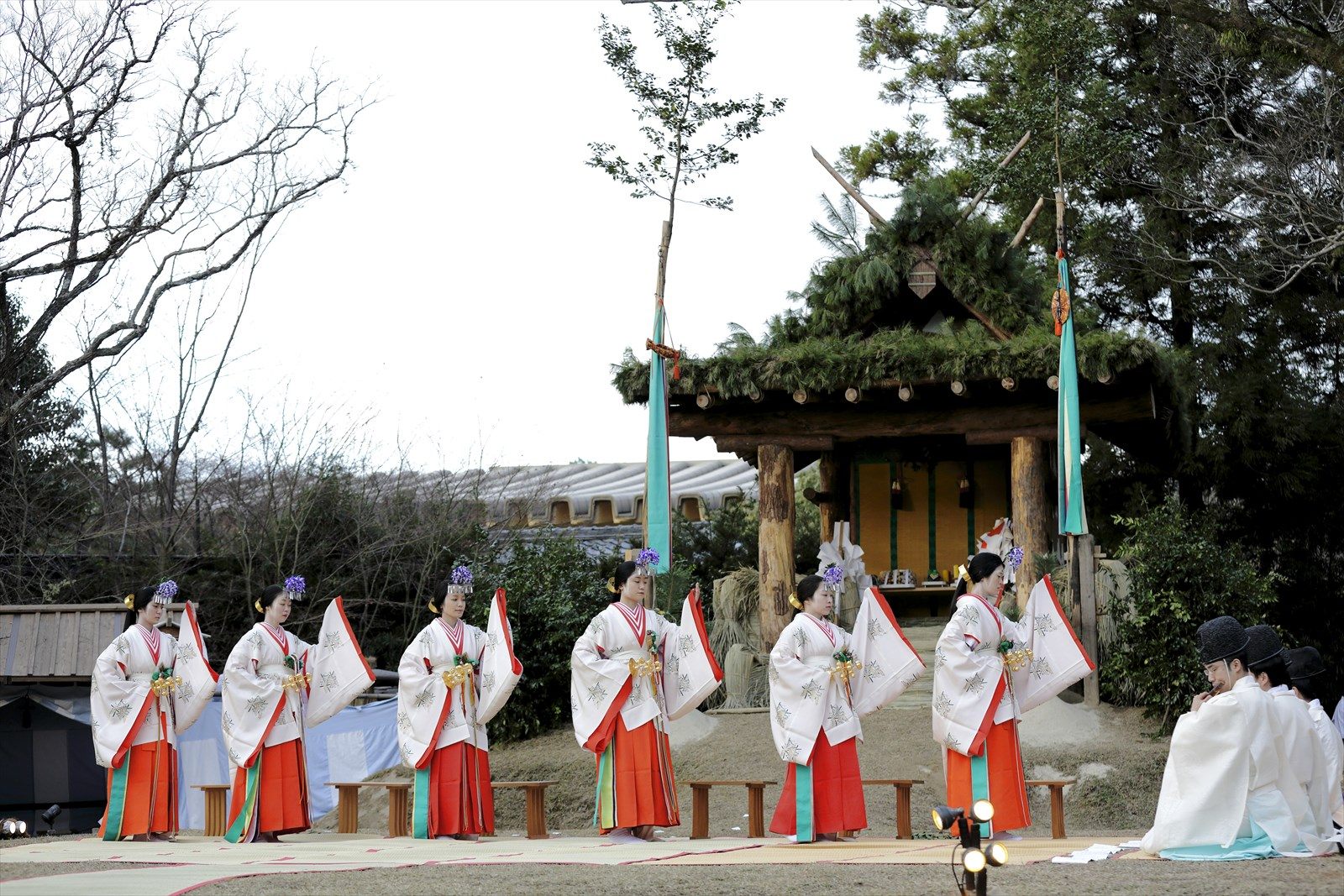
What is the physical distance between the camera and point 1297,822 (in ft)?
21.9

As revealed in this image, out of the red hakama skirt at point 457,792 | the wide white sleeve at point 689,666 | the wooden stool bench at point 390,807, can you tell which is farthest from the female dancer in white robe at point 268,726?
the wide white sleeve at point 689,666

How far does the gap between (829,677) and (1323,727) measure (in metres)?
2.79

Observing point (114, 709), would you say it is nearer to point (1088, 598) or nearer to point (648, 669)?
point (648, 669)

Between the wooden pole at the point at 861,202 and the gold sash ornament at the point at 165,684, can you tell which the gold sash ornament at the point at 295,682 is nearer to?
the gold sash ornament at the point at 165,684

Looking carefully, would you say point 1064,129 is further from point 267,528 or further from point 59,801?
point 59,801

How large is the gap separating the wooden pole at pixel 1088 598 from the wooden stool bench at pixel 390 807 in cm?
638

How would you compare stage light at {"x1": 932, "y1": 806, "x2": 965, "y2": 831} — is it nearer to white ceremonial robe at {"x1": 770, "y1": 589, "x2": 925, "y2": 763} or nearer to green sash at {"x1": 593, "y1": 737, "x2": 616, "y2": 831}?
white ceremonial robe at {"x1": 770, "y1": 589, "x2": 925, "y2": 763}

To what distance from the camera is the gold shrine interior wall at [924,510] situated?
16375mm

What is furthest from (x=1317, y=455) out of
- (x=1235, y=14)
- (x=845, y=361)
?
(x=845, y=361)

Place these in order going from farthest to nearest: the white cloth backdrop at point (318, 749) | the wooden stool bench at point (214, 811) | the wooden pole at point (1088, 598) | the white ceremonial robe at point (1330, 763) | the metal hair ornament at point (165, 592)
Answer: the wooden pole at point (1088, 598), the white cloth backdrop at point (318, 749), the wooden stool bench at point (214, 811), the metal hair ornament at point (165, 592), the white ceremonial robe at point (1330, 763)

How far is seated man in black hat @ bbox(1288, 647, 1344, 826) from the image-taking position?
6938 mm

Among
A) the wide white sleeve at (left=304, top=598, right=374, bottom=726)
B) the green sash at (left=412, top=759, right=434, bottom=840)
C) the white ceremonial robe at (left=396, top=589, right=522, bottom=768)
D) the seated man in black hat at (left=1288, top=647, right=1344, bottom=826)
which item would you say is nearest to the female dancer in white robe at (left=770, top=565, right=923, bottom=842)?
the white ceremonial robe at (left=396, top=589, right=522, bottom=768)

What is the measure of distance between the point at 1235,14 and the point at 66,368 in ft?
43.5

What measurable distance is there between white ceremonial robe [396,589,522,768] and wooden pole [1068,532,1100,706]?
5.72m
